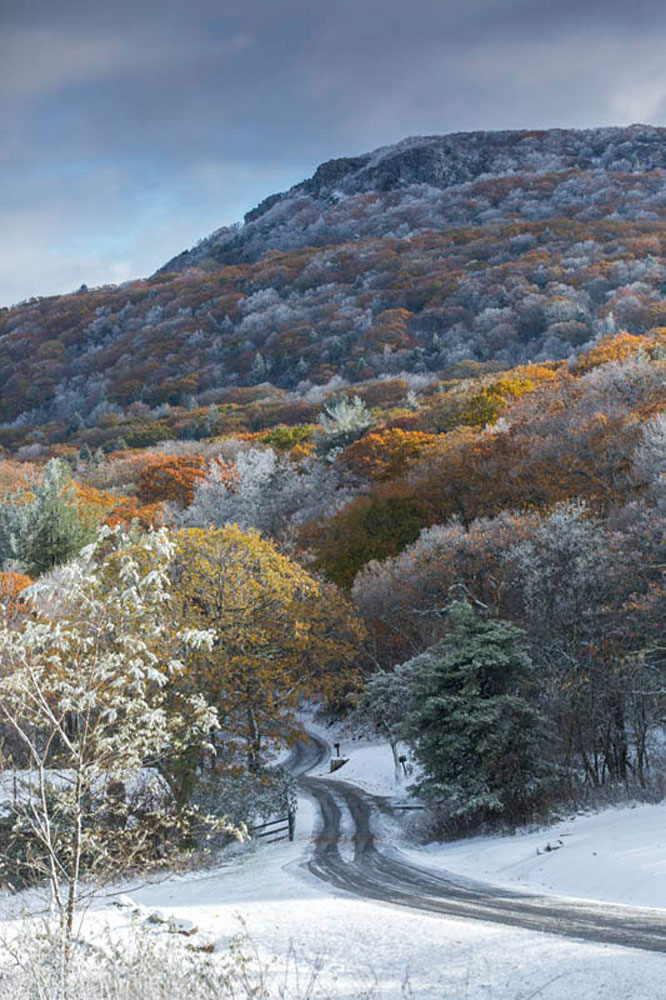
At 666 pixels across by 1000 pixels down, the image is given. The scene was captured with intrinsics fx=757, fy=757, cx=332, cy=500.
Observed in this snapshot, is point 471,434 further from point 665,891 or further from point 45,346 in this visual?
point 45,346

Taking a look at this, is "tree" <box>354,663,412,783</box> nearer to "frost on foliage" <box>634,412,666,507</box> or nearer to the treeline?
the treeline

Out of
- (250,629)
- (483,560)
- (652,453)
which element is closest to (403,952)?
(250,629)

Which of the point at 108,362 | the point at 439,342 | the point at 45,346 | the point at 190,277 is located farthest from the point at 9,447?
the point at 190,277

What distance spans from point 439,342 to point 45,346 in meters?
73.7

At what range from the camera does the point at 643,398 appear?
3114cm

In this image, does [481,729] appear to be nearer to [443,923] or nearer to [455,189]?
[443,923]

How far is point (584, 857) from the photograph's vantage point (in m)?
12.4

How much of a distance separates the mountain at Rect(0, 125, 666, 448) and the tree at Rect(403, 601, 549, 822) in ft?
189

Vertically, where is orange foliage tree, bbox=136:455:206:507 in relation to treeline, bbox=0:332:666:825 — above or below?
above

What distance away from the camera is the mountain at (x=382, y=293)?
85.4 metres

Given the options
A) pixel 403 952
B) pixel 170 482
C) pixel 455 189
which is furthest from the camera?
pixel 455 189

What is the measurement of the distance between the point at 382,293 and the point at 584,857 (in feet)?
338

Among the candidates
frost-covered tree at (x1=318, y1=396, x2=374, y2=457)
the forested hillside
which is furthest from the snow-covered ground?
frost-covered tree at (x1=318, y1=396, x2=374, y2=457)

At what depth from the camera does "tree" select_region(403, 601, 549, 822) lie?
1606cm
